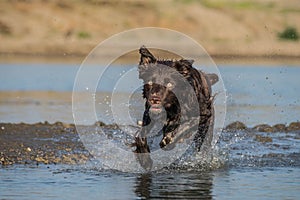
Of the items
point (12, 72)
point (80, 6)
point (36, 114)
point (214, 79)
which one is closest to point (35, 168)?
point (214, 79)

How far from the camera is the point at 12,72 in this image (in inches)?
1245

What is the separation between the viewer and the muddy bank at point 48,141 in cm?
1472

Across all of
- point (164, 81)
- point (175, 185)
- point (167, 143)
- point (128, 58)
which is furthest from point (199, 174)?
point (128, 58)

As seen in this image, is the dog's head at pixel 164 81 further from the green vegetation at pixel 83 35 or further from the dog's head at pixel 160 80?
the green vegetation at pixel 83 35

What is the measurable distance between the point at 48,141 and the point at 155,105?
14.0 feet

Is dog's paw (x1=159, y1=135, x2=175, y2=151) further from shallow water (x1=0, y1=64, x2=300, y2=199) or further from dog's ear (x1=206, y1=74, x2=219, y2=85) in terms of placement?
dog's ear (x1=206, y1=74, x2=219, y2=85)

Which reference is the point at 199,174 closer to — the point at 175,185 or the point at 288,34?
the point at 175,185

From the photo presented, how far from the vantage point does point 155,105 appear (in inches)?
513

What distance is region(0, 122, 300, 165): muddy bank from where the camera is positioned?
A: 1472 cm

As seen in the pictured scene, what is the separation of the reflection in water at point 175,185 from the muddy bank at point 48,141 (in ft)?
5.61

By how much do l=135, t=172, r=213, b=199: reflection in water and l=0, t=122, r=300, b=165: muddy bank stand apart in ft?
5.61

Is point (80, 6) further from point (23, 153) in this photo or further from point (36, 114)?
point (23, 153)

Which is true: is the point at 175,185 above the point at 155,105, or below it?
below

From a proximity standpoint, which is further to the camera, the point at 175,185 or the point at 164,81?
the point at 164,81
